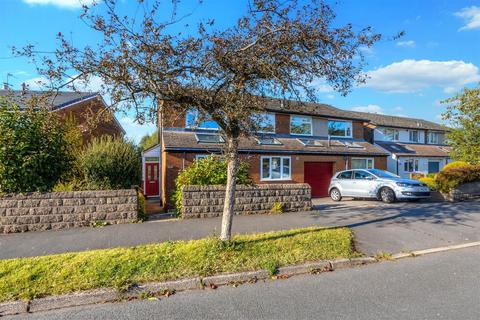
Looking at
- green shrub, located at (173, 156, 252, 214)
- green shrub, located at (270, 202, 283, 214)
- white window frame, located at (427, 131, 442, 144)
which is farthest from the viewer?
white window frame, located at (427, 131, 442, 144)

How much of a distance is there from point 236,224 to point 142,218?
2818 mm

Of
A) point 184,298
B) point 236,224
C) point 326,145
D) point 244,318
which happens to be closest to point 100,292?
point 184,298

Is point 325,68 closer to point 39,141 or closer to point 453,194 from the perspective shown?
point 39,141

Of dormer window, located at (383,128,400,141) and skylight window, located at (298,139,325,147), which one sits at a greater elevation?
dormer window, located at (383,128,400,141)

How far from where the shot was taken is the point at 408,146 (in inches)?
1105

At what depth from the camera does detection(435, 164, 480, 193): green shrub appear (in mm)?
14758

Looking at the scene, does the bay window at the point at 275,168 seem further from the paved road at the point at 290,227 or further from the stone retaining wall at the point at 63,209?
the stone retaining wall at the point at 63,209

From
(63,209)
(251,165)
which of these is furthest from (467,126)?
(63,209)

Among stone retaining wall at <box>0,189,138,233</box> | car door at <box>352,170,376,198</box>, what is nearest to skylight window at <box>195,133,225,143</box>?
car door at <box>352,170,376,198</box>

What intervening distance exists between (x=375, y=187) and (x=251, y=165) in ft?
20.2

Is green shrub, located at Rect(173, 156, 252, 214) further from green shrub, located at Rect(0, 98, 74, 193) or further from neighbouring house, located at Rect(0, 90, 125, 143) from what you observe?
green shrub, located at Rect(0, 98, 74, 193)

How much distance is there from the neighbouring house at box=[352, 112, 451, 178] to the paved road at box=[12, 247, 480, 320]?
21.8 meters

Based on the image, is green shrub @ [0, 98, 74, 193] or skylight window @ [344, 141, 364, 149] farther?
skylight window @ [344, 141, 364, 149]

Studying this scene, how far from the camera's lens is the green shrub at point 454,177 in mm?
14758
